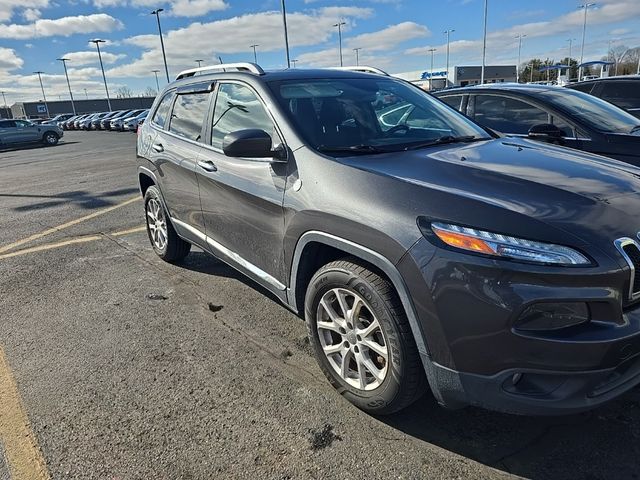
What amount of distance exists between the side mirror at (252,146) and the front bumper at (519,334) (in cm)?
120

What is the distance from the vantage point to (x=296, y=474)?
2248 millimetres

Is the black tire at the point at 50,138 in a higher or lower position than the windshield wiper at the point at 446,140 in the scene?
lower

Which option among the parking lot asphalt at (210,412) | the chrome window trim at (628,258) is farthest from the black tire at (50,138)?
the chrome window trim at (628,258)

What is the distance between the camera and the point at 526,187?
2318mm

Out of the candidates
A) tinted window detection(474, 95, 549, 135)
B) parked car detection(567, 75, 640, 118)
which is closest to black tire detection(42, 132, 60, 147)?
parked car detection(567, 75, 640, 118)

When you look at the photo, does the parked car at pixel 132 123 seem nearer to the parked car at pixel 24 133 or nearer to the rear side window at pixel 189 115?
the parked car at pixel 24 133

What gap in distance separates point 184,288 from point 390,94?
2464 mm

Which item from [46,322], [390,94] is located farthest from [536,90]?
[46,322]

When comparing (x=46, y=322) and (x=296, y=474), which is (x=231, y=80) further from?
(x=296, y=474)

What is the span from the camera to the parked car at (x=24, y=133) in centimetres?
2869

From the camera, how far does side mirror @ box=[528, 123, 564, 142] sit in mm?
4863

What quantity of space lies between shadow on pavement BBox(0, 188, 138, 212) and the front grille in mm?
7966

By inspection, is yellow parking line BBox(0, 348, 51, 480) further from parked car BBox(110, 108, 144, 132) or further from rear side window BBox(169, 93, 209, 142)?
parked car BBox(110, 108, 144, 132)

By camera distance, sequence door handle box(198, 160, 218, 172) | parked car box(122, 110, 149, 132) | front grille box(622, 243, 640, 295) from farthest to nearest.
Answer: parked car box(122, 110, 149, 132) → door handle box(198, 160, 218, 172) → front grille box(622, 243, 640, 295)
